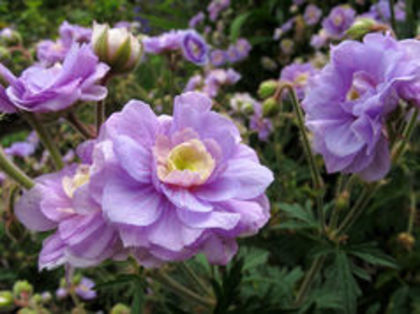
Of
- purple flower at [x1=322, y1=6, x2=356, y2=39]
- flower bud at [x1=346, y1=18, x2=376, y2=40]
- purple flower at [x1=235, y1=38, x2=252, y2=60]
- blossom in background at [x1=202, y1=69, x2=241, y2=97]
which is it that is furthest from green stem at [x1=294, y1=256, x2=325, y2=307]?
purple flower at [x1=235, y1=38, x2=252, y2=60]

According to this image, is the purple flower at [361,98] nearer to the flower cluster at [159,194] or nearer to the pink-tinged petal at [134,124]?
the flower cluster at [159,194]

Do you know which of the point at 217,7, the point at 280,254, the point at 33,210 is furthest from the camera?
the point at 217,7

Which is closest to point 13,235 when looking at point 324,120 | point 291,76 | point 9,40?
point 324,120

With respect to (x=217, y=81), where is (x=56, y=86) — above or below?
above

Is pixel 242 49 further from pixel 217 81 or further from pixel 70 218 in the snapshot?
pixel 70 218

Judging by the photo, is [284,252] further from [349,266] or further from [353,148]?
[353,148]

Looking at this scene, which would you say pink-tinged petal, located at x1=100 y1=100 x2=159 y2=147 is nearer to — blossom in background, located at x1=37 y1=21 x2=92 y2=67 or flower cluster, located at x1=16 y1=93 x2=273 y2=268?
flower cluster, located at x1=16 y1=93 x2=273 y2=268

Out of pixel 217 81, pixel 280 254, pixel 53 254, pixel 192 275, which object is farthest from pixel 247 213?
pixel 217 81
